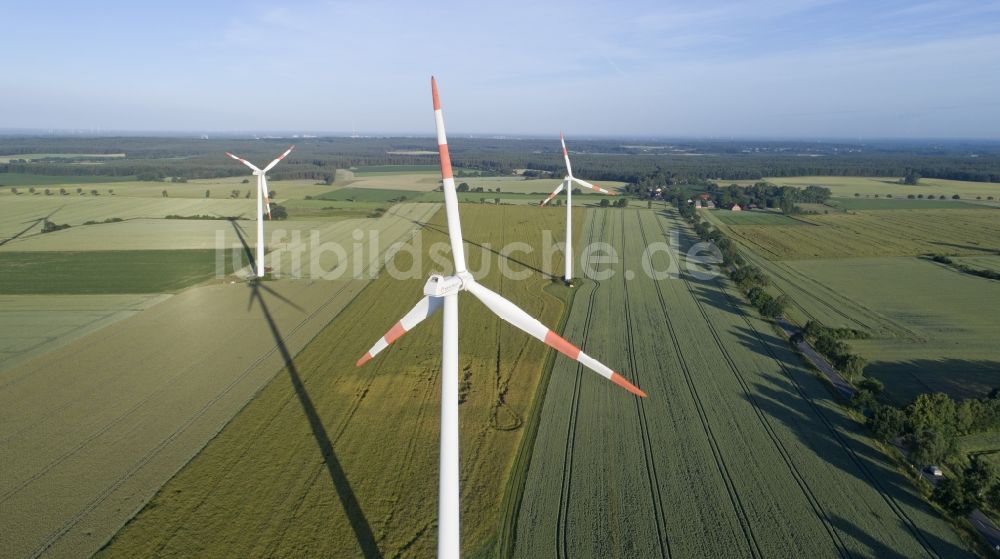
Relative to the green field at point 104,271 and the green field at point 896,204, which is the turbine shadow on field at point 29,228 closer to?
the green field at point 104,271

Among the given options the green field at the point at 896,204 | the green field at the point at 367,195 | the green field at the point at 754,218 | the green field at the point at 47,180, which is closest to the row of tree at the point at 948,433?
the green field at the point at 754,218

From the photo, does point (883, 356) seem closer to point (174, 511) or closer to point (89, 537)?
point (174, 511)

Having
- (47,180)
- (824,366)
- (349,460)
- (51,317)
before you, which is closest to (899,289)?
(824,366)

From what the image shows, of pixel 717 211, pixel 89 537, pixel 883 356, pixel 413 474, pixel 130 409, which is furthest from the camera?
pixel 717 211

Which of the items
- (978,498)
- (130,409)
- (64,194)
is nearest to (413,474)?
(130,409)

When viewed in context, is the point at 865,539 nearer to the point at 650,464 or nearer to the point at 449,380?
the point at 650,464

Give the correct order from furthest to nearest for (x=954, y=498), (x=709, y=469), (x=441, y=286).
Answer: (x=709, y=469) → (x=954, y=498) → (x=441, y=286)
